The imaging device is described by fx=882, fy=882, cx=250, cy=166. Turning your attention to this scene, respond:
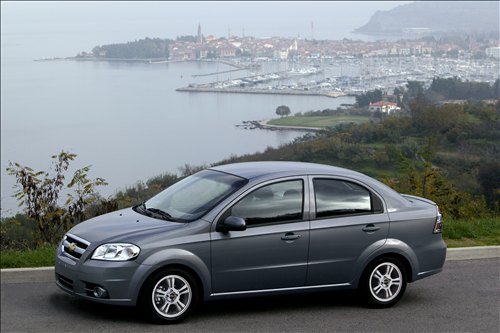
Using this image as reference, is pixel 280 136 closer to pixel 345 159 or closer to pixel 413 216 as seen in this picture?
pixel 345 159

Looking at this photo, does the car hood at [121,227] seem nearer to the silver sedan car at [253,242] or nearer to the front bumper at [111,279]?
the silver sedan car at [253,242]

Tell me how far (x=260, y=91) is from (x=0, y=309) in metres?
104

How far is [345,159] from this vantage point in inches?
1561

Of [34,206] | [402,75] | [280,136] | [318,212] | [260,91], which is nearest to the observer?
[318,212]

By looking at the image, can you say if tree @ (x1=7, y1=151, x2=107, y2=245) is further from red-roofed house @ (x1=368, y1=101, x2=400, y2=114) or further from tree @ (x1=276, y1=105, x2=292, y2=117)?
tree @ (x1=276, y1=105, x2=292, y2=117)

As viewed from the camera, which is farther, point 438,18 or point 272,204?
point 438,18

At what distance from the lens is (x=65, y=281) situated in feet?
23.2

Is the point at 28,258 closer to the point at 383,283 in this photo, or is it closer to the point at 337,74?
the point at 383,283

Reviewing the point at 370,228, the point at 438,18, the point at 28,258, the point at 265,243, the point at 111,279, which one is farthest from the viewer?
the point at 438,18

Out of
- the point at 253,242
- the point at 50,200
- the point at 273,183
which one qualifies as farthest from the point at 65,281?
the point at 50,200

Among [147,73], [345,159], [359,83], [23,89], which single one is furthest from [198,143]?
[23,89]

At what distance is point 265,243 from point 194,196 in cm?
81

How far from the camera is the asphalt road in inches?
271

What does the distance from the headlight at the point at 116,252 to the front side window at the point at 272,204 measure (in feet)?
2.72
